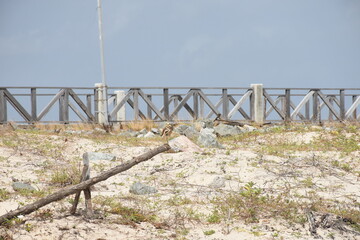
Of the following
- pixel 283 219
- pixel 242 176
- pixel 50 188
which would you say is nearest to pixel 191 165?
pixel 242 176

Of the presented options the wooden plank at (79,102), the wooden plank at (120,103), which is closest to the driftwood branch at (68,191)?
the wooden plank at (120,103)

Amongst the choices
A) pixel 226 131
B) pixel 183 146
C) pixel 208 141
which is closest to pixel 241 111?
pixel 226 131

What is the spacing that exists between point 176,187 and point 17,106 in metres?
14.8

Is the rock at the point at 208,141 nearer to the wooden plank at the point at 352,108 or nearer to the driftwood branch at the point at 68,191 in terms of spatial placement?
the driftwood branch at the point at 68,191

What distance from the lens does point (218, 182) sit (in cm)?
938

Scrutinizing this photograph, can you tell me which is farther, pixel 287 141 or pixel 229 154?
pixel 287 141

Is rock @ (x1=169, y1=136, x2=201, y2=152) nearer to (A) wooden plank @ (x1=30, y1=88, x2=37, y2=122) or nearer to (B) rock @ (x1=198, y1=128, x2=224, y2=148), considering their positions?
(B) rock @ (x1=198, y1=128, x2=224, y2=148)

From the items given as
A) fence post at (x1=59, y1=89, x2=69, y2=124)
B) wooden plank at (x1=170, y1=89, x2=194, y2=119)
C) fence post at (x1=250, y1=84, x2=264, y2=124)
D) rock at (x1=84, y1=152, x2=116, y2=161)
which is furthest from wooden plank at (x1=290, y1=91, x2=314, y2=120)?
rock at (x1=84, y1=152, x2=116, y2=161)

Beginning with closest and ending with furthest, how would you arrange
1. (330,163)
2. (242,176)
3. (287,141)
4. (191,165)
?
1. (242,176)
2. (191,165)
3. (330,163)
4. (287,141)

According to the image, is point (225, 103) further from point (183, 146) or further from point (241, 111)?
point (183, 146)

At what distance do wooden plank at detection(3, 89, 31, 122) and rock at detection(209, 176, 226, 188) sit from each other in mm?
14875

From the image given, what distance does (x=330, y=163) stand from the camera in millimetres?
11914

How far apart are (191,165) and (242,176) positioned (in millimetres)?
1267

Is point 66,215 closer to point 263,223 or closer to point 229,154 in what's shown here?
point 263,223
